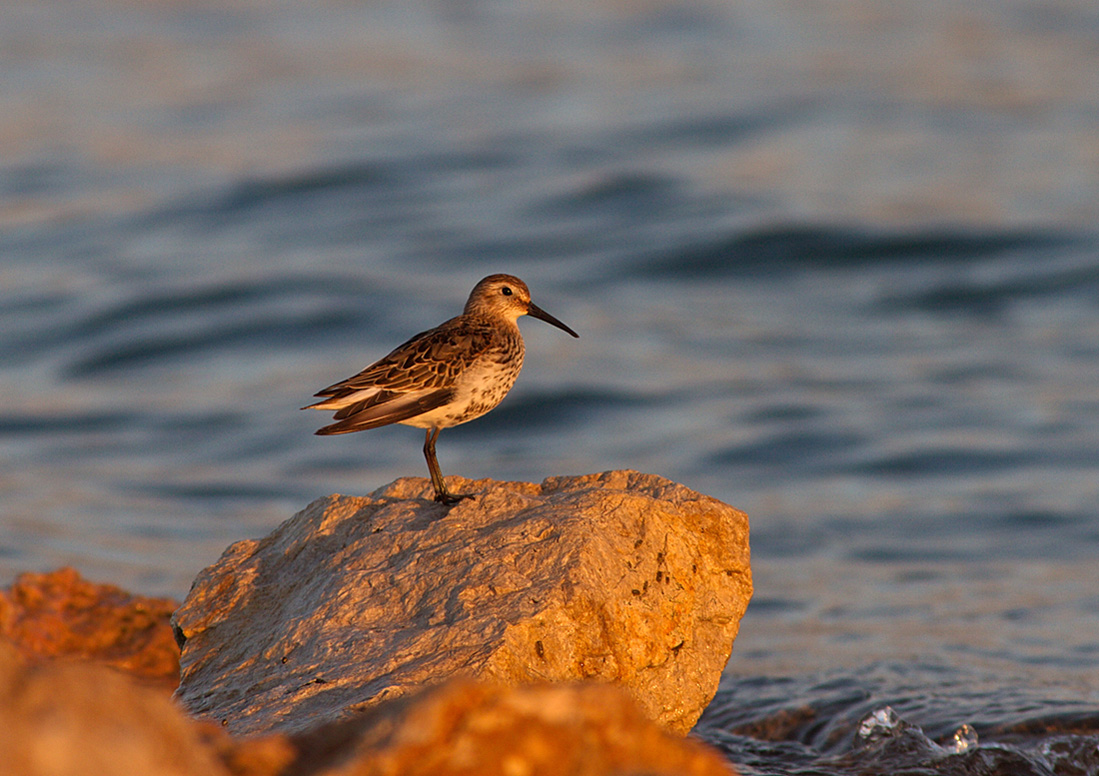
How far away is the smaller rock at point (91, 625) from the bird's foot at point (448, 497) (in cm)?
287

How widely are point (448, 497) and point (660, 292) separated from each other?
16627 millimetres

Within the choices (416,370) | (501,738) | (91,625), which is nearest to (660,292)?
(91,625)

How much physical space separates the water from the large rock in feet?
7.61

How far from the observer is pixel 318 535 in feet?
22.0

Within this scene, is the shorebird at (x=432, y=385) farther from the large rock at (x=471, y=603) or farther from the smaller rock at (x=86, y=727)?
the smaller rock at (x=86, y=727)

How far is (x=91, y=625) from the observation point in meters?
9.16

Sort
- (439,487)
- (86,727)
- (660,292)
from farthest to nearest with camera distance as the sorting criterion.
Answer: (660,292)
(439,487)
(86,727)

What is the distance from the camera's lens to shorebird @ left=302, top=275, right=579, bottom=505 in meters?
7.26

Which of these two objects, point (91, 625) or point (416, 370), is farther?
point (91, 625)

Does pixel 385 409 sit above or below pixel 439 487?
above

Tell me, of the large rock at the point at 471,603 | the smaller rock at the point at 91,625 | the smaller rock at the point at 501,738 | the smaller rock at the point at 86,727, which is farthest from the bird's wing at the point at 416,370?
the smaller rock at the point at 86,727

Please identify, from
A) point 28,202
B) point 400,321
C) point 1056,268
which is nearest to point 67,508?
point 400,321

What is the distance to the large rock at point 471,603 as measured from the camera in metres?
5.55

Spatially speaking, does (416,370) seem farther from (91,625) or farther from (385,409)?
(91,625)
